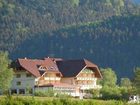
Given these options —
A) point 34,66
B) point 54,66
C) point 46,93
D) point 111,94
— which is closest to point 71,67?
point 54,66

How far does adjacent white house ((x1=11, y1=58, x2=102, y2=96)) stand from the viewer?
285ft

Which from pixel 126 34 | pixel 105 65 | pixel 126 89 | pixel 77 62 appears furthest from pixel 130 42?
pixel 126 89

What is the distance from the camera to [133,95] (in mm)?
75500

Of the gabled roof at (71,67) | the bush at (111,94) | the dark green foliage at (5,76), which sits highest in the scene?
the gabled roof at (71,67)

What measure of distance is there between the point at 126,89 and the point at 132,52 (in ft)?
351

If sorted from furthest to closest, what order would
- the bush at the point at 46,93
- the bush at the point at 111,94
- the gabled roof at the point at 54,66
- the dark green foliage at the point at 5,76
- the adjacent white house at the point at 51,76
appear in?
the gabled roof at the point at 54,66
the adjacent white house at the point at 51,76
the dark green foliage at the point at 5,76
the bush at the point at 46,93
the bush at the point at 111,94

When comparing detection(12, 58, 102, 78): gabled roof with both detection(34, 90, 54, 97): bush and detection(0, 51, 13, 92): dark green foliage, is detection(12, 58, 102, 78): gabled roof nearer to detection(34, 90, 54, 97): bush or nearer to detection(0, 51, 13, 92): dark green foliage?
detection(0, 51, 13, 92): dark green foliage

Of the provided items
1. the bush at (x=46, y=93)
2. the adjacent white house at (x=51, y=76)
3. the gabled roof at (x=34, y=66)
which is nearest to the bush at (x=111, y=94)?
the adjacent white house at (x=51, y=76)

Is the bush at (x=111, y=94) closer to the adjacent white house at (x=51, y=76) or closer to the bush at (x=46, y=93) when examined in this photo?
the adjacent white house at (x=51, y=76)

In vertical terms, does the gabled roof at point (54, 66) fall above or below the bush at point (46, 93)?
above

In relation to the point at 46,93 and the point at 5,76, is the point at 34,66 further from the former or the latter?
the point at 46,93

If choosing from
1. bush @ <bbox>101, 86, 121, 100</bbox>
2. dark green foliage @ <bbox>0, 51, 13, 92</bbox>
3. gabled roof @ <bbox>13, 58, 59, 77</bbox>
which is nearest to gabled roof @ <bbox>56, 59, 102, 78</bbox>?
gabled roof @ <bbox>13, 58, 59, 77</bbox>

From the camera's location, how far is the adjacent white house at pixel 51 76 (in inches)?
3420

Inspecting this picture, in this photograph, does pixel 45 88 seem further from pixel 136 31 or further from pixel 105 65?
pixel 136 31
